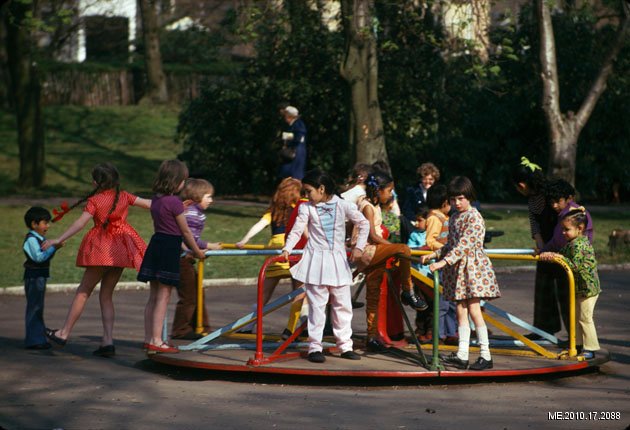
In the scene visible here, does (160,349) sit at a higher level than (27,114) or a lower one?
lower

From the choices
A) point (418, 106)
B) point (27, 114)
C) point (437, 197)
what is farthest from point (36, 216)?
point (27, 114)

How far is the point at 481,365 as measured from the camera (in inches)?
375

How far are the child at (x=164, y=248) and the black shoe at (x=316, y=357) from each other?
1.28 metres

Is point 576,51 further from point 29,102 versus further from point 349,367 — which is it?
point 349,367

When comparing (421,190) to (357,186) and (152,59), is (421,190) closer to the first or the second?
(357,186)

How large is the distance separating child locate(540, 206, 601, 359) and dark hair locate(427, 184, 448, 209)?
1.39 m

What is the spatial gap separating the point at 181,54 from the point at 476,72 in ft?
94.1

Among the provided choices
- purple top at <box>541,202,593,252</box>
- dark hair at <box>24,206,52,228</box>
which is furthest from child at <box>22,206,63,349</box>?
purple top at <box>541,202,593,252</box>

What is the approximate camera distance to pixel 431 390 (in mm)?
9383

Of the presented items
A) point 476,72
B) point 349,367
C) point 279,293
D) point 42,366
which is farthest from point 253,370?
point 476,72

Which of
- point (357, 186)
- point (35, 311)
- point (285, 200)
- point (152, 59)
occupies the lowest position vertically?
point (35, 311)

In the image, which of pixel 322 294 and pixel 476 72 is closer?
pixel 322 294

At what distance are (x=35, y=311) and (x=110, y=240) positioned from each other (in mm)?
1010

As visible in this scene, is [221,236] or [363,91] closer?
[221,236]
